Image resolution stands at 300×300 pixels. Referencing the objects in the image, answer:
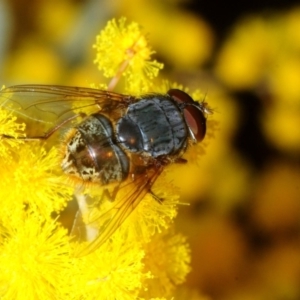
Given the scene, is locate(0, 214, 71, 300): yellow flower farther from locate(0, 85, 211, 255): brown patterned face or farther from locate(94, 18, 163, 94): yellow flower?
locate(94, 18, 163, 94): yellow flower

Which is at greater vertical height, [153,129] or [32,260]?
[153,129]

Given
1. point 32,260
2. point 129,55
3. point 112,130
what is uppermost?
point 129,55

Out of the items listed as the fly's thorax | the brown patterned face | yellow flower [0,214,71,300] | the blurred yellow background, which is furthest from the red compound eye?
the blurred yellow background

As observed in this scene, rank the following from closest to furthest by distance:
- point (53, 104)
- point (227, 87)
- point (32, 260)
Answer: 1. point (32, 260)
2. point (53, 104)
3. point (227, 87)

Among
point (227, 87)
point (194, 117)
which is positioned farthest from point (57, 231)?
point (227, 87)

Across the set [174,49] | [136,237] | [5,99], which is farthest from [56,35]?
[136,237]

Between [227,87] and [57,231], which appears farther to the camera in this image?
[227,87]

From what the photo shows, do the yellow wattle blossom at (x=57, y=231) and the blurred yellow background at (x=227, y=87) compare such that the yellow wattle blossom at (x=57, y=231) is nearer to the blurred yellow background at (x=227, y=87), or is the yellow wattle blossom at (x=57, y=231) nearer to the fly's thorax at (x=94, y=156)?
the fly's thorax at (x=94, y=156)

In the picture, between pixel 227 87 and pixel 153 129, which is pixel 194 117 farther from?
pixel 227 87
